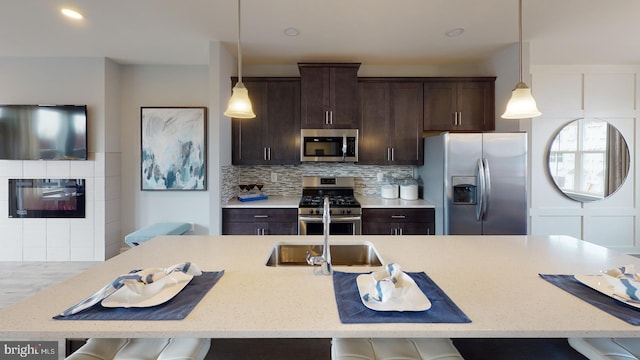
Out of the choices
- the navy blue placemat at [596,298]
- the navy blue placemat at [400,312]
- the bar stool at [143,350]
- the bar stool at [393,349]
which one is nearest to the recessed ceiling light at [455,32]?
the navy blue placemat at [596,298]

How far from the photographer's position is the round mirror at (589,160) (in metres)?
3.80

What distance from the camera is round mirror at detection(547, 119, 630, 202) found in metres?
3.80

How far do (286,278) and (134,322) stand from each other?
0.54 m

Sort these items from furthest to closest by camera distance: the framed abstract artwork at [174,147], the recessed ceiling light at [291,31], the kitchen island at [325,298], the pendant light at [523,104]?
the framed abstract artwork at [174,147], the recessed ceiling light at [291,31], the pendant light at [523,104], the kitchen island at [325,298]

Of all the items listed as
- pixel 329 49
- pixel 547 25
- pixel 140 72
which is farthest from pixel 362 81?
pixel 140 72

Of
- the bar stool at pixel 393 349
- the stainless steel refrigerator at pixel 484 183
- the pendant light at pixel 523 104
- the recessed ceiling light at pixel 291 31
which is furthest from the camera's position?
the stainless steel refrigerator at pixel 484 183

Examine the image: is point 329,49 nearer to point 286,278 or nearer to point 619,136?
point 286,278

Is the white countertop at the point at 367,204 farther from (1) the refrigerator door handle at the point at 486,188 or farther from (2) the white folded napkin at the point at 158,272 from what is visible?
(2) the white folded napkin at the point at 158,272

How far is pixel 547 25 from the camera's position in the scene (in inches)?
106

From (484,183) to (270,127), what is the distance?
2.43m

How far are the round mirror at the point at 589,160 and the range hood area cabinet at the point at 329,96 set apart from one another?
9.24 ft

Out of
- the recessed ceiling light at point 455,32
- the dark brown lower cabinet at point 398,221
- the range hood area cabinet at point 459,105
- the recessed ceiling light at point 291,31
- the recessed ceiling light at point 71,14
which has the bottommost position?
the dark brown lower cabinet at point 398,221

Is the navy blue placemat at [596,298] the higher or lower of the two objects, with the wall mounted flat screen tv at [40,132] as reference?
lower

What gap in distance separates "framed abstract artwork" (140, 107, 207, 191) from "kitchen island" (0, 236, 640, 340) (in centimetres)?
227
